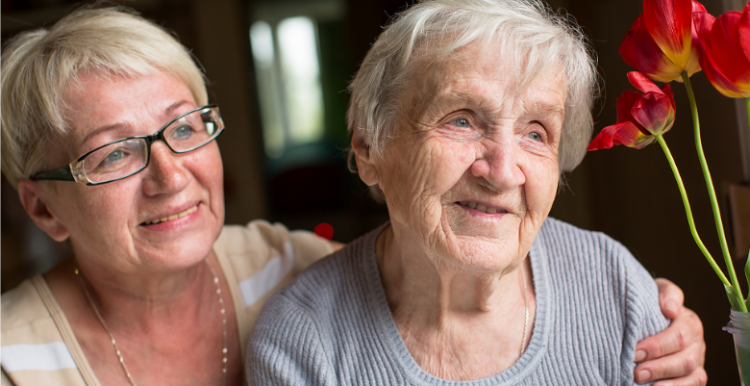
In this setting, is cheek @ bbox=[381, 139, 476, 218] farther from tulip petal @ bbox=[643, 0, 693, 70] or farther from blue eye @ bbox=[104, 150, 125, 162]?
blue eye @ bbox=[104, 150, 125, 162]

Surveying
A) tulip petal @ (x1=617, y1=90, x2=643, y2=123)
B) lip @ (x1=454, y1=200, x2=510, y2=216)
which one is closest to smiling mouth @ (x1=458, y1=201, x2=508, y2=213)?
lip @ (x1=454, y1=200, x2=510, y2=216)

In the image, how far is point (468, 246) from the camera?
1096mm

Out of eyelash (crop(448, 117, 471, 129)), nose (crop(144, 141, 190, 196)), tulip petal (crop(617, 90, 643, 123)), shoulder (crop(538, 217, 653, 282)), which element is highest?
tulip petal (crop(617, 90, 643, 123))

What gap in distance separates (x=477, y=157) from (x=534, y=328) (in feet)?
1.38

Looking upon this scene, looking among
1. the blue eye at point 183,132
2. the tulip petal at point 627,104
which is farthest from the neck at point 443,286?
the blue eye at point 183,132

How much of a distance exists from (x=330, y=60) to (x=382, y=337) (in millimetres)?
2339

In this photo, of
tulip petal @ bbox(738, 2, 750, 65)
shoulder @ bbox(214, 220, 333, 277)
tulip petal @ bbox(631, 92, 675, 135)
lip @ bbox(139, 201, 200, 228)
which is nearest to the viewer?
tulip petal @ bbox(738, 2, 750, 65)

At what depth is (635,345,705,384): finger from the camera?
46.9 inches

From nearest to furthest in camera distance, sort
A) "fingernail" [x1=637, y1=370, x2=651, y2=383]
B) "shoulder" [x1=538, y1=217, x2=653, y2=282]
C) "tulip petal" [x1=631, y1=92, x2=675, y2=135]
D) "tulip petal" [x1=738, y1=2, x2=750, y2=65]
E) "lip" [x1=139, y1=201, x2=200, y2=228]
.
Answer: "tulip petal" [x1=738, y1=2, x2=750, y2=65]
"tulip petal" [x1=631, y1=92, x2=675, y2=135]
"fingernail" [x1=637, y1=370, x2=651, y2=383]
"shoulder" [x1=538, y1=217, x2=653, y2=282]
"lip" [x1=139, y1=201, x2=200, y2=228]

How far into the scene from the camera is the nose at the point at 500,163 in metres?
1.06

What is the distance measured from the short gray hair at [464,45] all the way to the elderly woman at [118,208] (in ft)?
1.65

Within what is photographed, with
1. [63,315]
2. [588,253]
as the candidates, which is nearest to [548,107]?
[588,253]

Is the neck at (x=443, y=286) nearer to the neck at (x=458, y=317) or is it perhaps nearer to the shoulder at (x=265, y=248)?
the neck at (x=458, y=317)

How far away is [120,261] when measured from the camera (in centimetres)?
142
